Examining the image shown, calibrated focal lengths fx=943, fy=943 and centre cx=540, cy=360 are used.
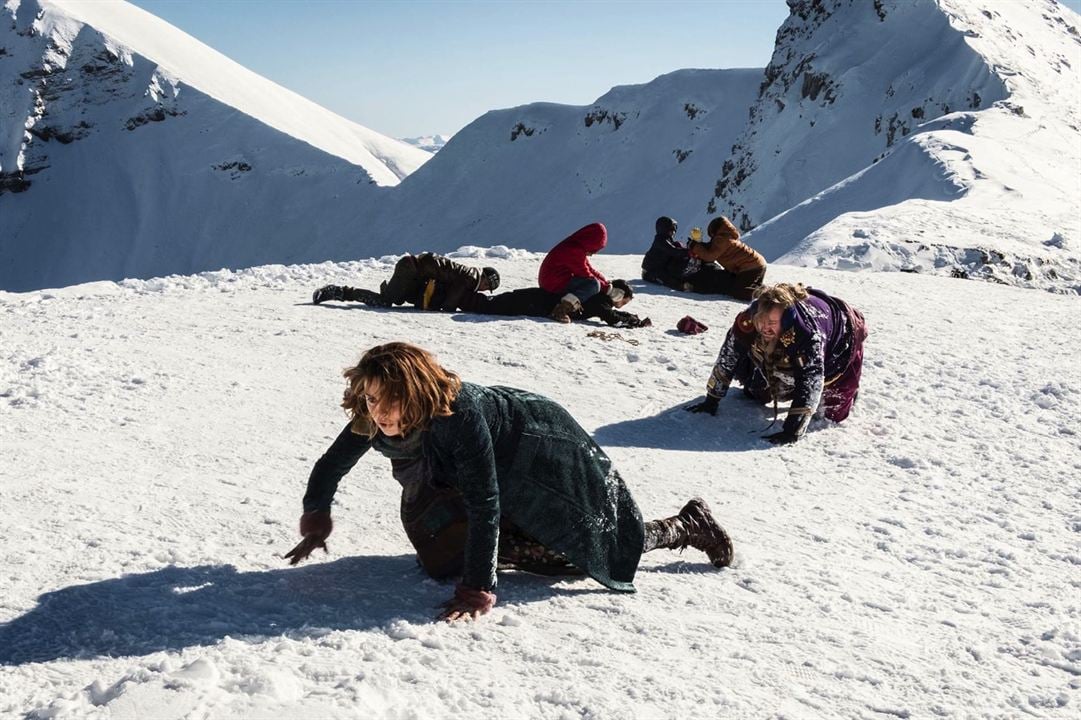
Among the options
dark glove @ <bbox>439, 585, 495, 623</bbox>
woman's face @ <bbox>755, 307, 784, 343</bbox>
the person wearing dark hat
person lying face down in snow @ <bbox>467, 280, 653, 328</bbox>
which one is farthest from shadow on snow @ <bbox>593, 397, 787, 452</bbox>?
the person wearing dark hat

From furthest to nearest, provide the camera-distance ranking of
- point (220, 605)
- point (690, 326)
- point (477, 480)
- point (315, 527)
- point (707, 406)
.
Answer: point (690, 326), point (707, 406), point (315, 527), point (220, 605), point (477, 480)

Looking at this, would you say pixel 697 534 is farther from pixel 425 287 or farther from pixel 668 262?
pixel 668 262

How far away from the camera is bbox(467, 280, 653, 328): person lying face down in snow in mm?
8555

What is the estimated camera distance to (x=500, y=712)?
264cm

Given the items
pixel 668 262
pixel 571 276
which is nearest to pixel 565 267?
pixel 571 276

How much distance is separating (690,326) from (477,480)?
18.5ft

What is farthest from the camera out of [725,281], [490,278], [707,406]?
[725,281]

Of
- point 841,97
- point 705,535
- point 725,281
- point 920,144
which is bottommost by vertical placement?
point 705,535

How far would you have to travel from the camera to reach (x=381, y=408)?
2.93 meters

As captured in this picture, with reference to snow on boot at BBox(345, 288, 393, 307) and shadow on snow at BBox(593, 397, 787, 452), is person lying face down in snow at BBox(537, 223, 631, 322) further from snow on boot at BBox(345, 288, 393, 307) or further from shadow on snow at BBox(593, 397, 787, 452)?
shadow on snow at BBox(593, 397, 787, 452)

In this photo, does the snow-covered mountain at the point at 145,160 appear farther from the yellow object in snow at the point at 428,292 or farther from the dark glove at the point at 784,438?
the dark glove at the point at 784,438

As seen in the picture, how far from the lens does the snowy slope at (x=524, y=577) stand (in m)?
2.78

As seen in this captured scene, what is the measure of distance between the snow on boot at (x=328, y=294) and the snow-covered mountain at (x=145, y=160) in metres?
43.6

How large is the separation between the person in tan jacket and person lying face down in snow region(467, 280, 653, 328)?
1.68 metres
